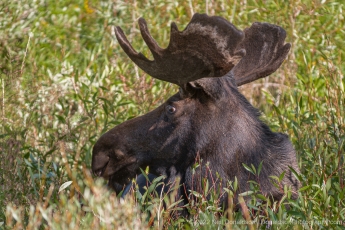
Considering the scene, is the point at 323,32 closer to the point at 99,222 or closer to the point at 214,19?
the point at 214,19

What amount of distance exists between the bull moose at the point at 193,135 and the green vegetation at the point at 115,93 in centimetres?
22

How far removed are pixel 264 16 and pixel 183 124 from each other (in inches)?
151

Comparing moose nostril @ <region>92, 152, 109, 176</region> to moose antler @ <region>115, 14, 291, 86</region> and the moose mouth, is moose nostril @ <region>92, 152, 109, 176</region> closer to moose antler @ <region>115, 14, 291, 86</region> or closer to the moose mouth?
the moose mouth

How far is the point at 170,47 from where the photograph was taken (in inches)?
203

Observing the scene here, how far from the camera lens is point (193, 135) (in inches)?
215

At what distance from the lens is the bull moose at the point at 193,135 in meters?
5.20

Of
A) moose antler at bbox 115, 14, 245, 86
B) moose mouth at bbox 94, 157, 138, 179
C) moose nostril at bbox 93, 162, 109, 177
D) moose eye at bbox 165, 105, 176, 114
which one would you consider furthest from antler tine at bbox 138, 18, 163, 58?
moose nostril at bbox 93, 162, 109, 177

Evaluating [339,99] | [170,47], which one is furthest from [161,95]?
[170,47]

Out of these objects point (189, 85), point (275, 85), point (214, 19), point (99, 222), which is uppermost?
point (214, 19)

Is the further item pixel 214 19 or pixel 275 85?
pixel 275 85

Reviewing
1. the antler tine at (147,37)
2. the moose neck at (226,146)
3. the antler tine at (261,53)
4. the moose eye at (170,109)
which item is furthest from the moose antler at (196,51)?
the antler tine at (261,53)

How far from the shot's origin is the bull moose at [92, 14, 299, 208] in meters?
5.20

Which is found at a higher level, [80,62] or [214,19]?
[214,19]

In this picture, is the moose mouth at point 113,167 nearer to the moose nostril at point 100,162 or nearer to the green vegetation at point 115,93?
the moose nostril at point 100,162
